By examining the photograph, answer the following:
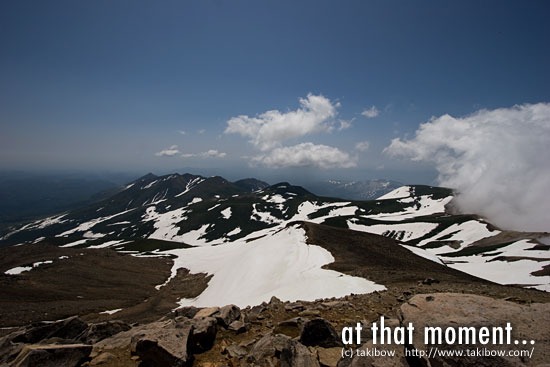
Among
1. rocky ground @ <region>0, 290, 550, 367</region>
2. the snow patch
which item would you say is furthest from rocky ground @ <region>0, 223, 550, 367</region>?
the snow patch

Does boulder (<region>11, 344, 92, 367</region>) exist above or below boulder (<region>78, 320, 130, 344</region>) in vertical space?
above

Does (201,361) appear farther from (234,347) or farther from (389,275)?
(389,275)

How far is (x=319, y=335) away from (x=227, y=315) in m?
5.14

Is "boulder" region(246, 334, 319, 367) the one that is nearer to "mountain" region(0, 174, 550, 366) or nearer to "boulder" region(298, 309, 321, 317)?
"mountain" region(0, 174, 550, 366)

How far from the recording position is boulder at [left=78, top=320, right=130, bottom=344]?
1207 cm

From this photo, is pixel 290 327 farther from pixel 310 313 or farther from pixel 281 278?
pixel 281 278

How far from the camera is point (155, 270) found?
69500 millimetres

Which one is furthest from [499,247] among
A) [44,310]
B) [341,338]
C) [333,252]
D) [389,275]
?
[44,310]

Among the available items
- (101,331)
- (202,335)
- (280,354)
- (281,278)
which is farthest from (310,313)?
(281,278)

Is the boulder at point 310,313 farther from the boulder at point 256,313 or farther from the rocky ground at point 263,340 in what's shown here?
the boulder at point 256,313

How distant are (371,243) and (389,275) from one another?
88.8 ft

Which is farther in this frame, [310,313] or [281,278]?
[281,278]

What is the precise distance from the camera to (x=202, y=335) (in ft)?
33.6

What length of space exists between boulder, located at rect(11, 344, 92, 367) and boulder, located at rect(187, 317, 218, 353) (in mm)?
3897
